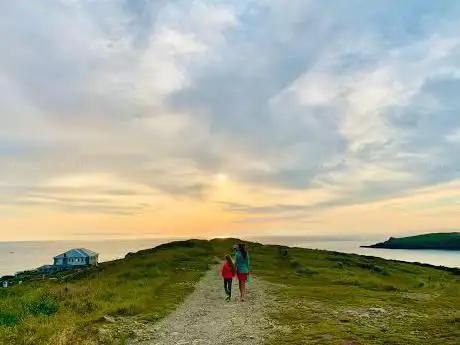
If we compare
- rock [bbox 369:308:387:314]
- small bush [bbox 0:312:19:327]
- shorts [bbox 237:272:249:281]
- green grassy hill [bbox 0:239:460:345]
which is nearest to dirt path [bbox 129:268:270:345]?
green grassy hill [bbox 0:239:460:345]

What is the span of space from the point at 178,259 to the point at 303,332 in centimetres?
4550

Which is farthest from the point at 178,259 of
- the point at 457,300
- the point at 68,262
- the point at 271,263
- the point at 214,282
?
the point at 68,262

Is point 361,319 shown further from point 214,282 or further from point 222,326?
point 214,282

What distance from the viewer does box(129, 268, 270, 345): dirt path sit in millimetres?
18069

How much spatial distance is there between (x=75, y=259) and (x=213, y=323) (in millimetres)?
146956

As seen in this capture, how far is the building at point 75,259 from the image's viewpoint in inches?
6048

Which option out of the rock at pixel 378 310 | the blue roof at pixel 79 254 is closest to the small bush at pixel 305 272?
the rock at pixel 378 310

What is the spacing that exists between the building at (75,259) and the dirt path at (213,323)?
432ft

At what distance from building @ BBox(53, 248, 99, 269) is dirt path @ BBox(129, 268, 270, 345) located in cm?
13161

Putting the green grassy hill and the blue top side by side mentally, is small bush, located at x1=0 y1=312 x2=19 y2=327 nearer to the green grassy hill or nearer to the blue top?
the green grassy hill

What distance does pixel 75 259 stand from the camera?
157 m

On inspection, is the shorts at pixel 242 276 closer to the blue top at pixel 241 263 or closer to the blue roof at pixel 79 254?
the blue top at pixel 241 263

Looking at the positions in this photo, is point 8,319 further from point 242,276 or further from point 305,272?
point 305,272

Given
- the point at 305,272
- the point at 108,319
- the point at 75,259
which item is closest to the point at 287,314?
the point at 108,319
